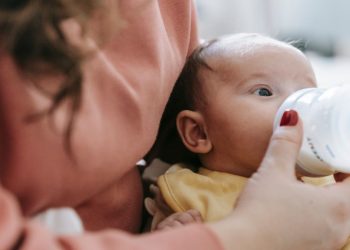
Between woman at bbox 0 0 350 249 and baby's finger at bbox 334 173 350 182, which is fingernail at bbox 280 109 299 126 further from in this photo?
baby's finger at bbox 334 173 350 182

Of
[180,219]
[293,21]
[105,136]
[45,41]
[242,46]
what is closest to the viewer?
[45,41]

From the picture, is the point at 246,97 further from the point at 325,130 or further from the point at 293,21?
the point at 293,21

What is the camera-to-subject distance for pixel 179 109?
100 centimetres

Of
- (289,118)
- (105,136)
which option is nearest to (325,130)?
(289,118)

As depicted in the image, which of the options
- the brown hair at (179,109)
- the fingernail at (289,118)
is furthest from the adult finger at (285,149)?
the brown hair at (179,109)

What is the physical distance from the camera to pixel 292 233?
71 centimetres

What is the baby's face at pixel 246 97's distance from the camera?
34.6 inches

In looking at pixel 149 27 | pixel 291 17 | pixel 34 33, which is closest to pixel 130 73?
pixel 149 27

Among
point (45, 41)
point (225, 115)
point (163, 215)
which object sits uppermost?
point (45, 41)

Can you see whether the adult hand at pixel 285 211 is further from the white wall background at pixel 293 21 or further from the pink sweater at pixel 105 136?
the white wall background at pixel 293 21

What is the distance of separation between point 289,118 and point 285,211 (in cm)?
13

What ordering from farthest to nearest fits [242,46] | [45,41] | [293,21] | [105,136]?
[293,21], [242,46], [105,136], [45,41]

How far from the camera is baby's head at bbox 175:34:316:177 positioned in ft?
2.90

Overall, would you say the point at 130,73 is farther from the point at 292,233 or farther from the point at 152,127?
the point at 292,233
